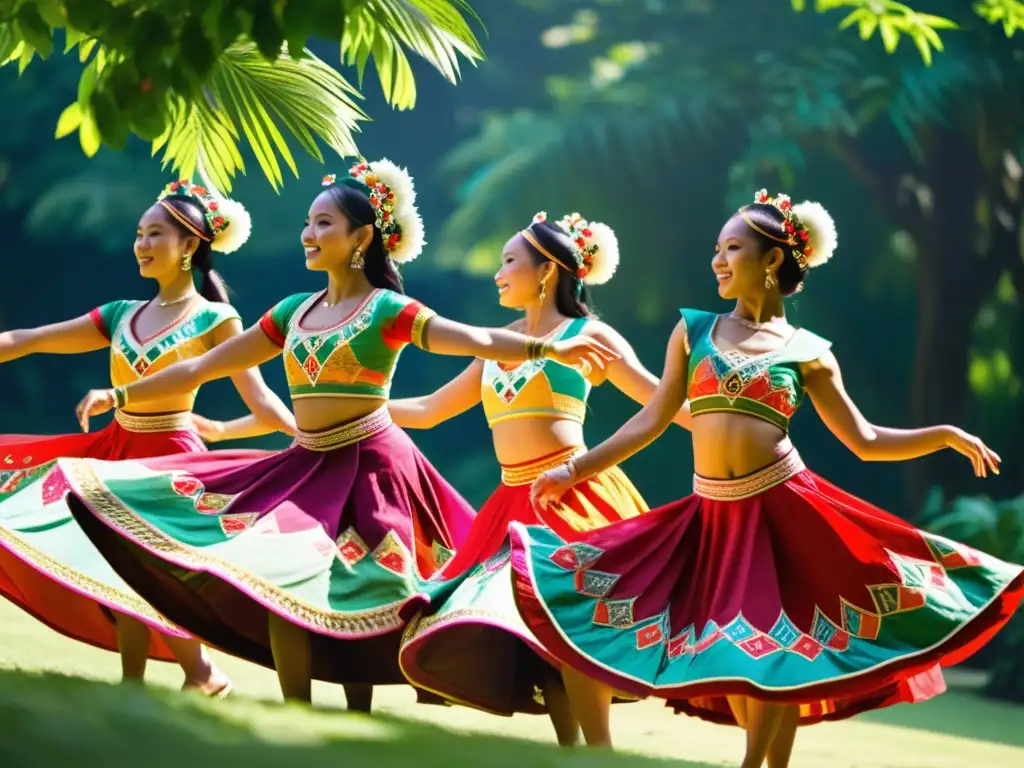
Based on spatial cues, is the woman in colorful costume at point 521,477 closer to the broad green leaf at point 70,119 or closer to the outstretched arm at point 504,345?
the outstretched arm at point 504,345

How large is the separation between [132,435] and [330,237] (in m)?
0.92

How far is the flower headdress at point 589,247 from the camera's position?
4.58 m

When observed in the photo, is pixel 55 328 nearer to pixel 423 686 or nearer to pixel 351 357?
pixel 351 357

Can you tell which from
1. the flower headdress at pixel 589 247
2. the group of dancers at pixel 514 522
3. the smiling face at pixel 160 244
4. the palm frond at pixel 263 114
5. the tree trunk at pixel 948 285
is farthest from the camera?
the tree trunk at pixel 948 285

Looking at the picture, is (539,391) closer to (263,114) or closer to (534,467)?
(534,467)

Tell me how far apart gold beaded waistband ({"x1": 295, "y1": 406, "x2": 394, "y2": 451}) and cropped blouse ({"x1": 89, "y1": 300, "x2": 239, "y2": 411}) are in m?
0.70

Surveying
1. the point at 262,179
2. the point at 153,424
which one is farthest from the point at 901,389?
the point at 153,424

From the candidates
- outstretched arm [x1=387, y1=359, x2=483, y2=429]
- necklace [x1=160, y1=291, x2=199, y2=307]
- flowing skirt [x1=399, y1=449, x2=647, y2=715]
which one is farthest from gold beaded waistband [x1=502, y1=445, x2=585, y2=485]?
necklace [x1=160, y1=291, x2=199, y2=307]

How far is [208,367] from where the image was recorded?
168 inches

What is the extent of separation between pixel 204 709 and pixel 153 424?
159 cm

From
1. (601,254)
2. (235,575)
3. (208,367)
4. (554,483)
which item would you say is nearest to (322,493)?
(235,575)

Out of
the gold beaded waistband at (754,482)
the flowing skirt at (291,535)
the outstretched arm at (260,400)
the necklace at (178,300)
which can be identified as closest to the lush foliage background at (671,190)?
the necklace at (178,300)

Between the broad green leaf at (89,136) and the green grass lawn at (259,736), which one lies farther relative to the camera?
the broad green leaf at (89,136)

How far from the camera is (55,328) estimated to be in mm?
4828
